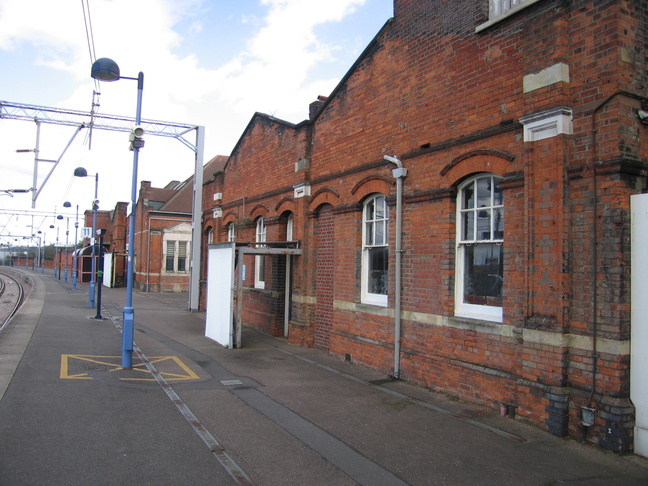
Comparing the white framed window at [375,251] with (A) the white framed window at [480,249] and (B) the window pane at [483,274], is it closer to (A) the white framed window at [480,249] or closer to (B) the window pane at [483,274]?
(A) the white framed window at [480,249]

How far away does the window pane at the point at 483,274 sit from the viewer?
24.7 feet

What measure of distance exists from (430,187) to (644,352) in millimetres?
4111

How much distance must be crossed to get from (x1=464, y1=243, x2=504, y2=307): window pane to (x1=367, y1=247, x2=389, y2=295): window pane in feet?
7.39

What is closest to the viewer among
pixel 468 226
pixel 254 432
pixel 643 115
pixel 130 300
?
pixel 643 115

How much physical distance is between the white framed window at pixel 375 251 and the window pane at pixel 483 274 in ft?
7.14

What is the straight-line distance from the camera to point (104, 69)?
8922 millimetres

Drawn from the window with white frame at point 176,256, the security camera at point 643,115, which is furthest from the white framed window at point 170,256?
the security camera at point 643,115

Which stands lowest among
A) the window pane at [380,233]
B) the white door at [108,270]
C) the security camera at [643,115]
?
the white door at [108,270]

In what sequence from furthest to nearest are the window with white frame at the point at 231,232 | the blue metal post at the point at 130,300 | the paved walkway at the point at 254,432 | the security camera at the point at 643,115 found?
the window with white frame at the point at 231,232
the blue metal post at the point at 130,300
the security camera at the point at 643,115
the paved walkway at the point at 254,432

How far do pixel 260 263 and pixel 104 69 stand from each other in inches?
322

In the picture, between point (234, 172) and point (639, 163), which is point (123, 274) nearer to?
point (234, 172)

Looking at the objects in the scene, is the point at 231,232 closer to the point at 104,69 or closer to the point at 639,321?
the point at 104,69

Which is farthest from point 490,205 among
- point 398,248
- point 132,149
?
point 132,149

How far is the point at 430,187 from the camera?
8586 millimetres
